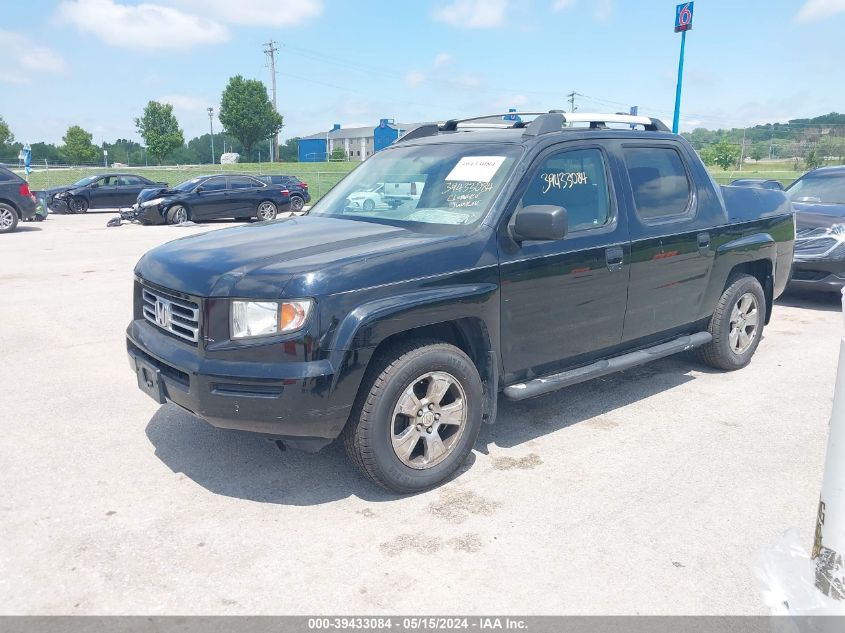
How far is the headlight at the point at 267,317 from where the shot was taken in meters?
3.31

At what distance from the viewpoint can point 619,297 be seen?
459 centimetres

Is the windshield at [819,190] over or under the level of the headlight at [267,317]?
over

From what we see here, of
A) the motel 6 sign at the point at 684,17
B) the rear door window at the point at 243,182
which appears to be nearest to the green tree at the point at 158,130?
the rear door window at the point at 243,182

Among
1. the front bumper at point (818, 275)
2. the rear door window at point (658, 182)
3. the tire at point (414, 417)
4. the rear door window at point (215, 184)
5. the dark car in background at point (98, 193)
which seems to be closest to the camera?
the tire at point (414, 417)

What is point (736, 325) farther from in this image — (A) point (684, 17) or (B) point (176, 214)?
(B) point (176, 214)

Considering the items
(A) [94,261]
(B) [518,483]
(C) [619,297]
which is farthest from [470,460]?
(A) [94,261]

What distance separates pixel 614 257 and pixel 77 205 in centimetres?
2300

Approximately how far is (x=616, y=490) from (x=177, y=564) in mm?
2243

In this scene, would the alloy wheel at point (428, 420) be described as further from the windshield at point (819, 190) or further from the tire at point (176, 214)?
the tire at point (176, 214)

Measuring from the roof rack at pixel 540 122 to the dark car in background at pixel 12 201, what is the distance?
14.9m

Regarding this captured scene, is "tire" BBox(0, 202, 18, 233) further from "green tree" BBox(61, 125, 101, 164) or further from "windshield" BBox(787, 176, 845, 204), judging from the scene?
"green tree" BBox(61, 125, 101, 164)

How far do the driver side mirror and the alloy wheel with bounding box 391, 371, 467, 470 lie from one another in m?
0.90

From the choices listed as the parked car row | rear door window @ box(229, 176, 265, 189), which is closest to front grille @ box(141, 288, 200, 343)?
the parked car row

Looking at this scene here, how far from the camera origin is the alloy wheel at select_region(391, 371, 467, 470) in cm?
364
